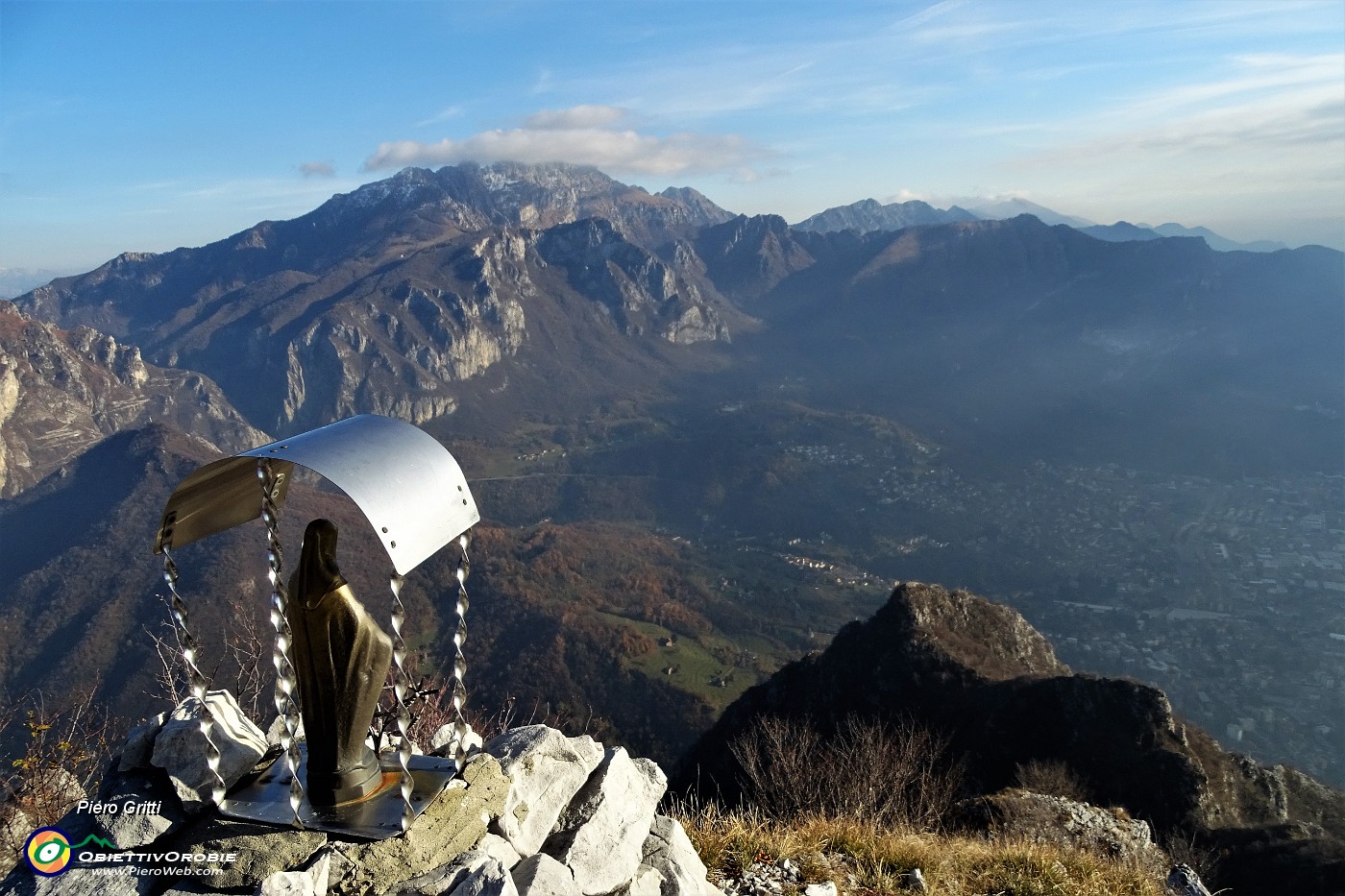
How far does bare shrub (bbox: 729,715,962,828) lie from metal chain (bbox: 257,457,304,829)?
887 cm

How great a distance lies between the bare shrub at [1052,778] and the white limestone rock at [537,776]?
2844 centimetres

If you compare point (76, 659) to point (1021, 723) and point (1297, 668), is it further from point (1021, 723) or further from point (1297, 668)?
point (1297, 668)

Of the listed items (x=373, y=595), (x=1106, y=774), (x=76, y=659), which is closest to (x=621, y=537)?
(x=373, y=595)

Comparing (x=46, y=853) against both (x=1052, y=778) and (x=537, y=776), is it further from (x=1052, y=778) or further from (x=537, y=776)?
(x=1052, y=778)

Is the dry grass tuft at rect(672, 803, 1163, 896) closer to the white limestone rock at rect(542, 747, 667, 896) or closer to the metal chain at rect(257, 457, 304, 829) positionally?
the white limestone rock at rect(542, 747, 667, 896)

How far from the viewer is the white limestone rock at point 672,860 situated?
915cm

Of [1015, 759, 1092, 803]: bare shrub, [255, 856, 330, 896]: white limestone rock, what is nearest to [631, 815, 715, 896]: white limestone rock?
[255, 856, 330, 896]: white limestone rock

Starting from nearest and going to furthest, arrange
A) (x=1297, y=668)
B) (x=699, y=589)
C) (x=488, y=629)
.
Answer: (x=1297, y=668), (x=488, y=629), (x=699, y=589)

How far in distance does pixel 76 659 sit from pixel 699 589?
95885 mm

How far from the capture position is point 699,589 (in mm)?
149250

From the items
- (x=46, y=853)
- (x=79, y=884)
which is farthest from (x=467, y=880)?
(x=46, y=853)

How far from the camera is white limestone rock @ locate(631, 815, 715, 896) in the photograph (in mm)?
9148

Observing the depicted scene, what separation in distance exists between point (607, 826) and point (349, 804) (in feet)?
9.88

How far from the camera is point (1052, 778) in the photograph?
33375 millimetres
